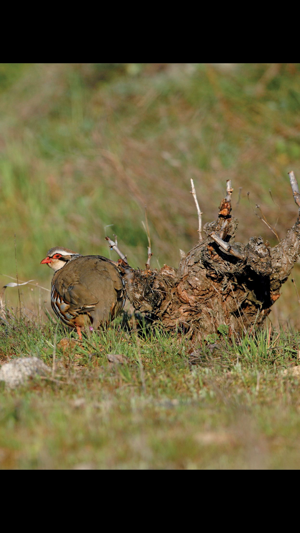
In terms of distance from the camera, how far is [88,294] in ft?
18.2

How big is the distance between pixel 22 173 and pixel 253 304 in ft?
27.9

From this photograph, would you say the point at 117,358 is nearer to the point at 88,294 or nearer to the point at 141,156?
the point at 88,294

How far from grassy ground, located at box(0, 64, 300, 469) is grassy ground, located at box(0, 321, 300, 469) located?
0.01m

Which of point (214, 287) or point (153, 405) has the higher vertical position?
point (214, 287)

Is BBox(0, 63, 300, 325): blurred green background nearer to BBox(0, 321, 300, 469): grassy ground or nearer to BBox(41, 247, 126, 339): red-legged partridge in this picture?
BBox(41, 247, 126, 339): red-legged partridge

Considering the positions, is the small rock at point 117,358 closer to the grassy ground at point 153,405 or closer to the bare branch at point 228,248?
the grassy ground at point 153,405

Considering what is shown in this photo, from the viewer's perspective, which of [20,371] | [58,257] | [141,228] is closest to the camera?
[20,371]

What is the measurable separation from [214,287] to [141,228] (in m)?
5.27

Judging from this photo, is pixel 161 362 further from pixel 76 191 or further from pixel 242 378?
pixel 76 191

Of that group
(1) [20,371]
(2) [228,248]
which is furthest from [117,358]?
(2) [228,248]

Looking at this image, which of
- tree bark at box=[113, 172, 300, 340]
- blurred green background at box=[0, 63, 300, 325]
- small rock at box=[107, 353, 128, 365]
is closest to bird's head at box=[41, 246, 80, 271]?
tree bark at box=[113, 172, 300, 340]

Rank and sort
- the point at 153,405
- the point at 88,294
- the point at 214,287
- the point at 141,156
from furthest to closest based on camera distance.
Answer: the point at 141,156
the point at 88,294
the point at 214,287
the point at 153,405

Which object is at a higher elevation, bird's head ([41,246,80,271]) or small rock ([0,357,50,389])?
bird's head ([41,246,80,271])

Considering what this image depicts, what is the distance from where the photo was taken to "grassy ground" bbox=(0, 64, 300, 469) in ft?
10.9
